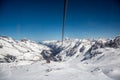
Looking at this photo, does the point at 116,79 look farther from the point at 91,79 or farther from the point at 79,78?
the point at 79,78

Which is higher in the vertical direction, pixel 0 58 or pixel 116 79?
pixel 116 79

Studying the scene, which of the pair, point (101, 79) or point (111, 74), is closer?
point (101, 79)

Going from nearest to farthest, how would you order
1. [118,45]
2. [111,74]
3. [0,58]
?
[111,74] → [118,45] → [0,58]

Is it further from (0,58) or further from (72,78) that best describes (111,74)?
(0,58)

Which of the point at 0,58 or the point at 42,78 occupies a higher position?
the point at 42,78

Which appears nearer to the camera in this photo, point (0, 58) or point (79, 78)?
point (79, 78)

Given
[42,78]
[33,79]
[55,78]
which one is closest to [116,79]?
[55,78]

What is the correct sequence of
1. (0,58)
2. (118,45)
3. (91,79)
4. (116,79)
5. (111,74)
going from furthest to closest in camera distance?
(0,58) < (118,45) < (111,74) < (116,79) < (91,79)

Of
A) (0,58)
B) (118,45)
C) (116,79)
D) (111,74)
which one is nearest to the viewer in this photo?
(116,79)

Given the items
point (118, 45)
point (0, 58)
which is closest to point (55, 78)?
point (118, 45)
